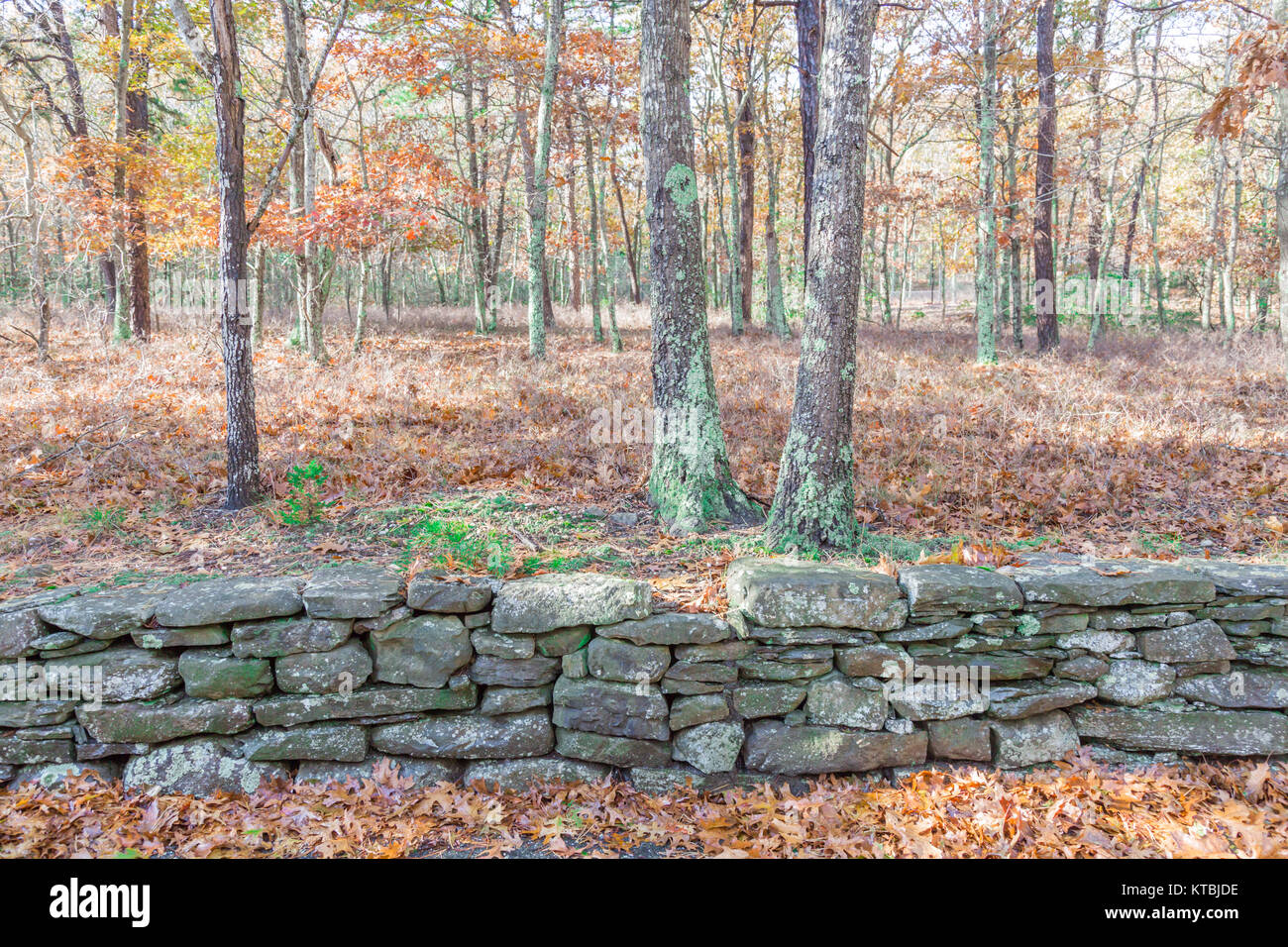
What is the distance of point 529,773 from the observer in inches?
163

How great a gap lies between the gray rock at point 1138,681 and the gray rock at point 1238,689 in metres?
0.10

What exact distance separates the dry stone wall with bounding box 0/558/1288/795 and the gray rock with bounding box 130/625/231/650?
0.01 meters

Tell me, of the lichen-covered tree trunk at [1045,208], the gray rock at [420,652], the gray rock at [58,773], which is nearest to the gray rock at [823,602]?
the gray rock at [420,652]

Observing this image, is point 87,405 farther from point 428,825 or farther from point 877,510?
point 877,510

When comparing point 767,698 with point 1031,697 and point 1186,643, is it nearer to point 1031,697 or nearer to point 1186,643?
point 1031,697

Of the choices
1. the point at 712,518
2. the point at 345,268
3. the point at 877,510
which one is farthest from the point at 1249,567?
the point at 345,268

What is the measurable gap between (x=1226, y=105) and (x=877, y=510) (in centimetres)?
388

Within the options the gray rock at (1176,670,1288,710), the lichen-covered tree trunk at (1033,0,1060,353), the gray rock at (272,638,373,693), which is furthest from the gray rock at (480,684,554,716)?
the lichen-covered tree trunk at (1033,0,1060,353)

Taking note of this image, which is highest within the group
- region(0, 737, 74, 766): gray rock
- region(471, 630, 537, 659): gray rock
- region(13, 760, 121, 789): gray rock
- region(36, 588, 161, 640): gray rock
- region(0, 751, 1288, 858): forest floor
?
region(36, 588, 161, 640): gray rock

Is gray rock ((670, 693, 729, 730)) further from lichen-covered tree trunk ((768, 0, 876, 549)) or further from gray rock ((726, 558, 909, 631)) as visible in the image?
lichen-covered tree trunk ((768, 0, 876, 549))

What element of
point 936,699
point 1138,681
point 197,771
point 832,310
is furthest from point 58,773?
point 1138,681

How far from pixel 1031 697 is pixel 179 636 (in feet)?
16.3

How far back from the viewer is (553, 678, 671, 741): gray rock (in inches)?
161

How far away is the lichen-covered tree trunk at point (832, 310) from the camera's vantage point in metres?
4.47
